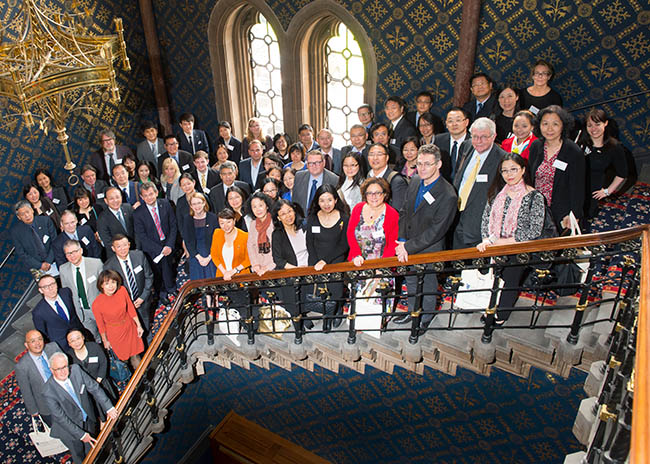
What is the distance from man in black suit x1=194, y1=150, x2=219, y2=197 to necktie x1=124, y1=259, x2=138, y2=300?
1709mm

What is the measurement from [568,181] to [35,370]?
219 inches

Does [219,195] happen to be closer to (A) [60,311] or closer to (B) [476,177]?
(A) [60,311]

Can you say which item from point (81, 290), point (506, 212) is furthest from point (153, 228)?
point (506, 212)

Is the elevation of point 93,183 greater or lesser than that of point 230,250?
greater

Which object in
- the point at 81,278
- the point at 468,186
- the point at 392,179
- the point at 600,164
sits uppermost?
the point at 600,164

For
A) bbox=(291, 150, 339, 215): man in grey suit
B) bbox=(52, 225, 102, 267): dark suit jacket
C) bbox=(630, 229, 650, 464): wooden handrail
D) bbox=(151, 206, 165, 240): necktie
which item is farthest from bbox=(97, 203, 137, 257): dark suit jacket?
bbox=(630, 229, 650, 464): wooden handrail

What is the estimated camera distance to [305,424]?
661cm

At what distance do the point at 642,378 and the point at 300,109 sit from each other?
802 centimetres

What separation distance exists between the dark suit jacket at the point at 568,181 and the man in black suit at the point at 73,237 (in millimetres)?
5372

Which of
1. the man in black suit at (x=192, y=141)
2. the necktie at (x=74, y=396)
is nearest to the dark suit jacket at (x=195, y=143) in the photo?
the man in black suit at (x=192, y=141)

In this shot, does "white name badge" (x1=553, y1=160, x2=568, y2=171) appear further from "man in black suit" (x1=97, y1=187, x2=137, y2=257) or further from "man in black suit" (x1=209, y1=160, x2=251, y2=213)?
"man in black suit" (x1=97, y1=187, x2=137, y2=257)

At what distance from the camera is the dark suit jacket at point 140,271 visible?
605 centimetres

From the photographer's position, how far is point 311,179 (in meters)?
6.13

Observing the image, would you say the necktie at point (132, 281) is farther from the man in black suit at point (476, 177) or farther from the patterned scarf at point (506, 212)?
the patterned scarf at point (506, 212)
